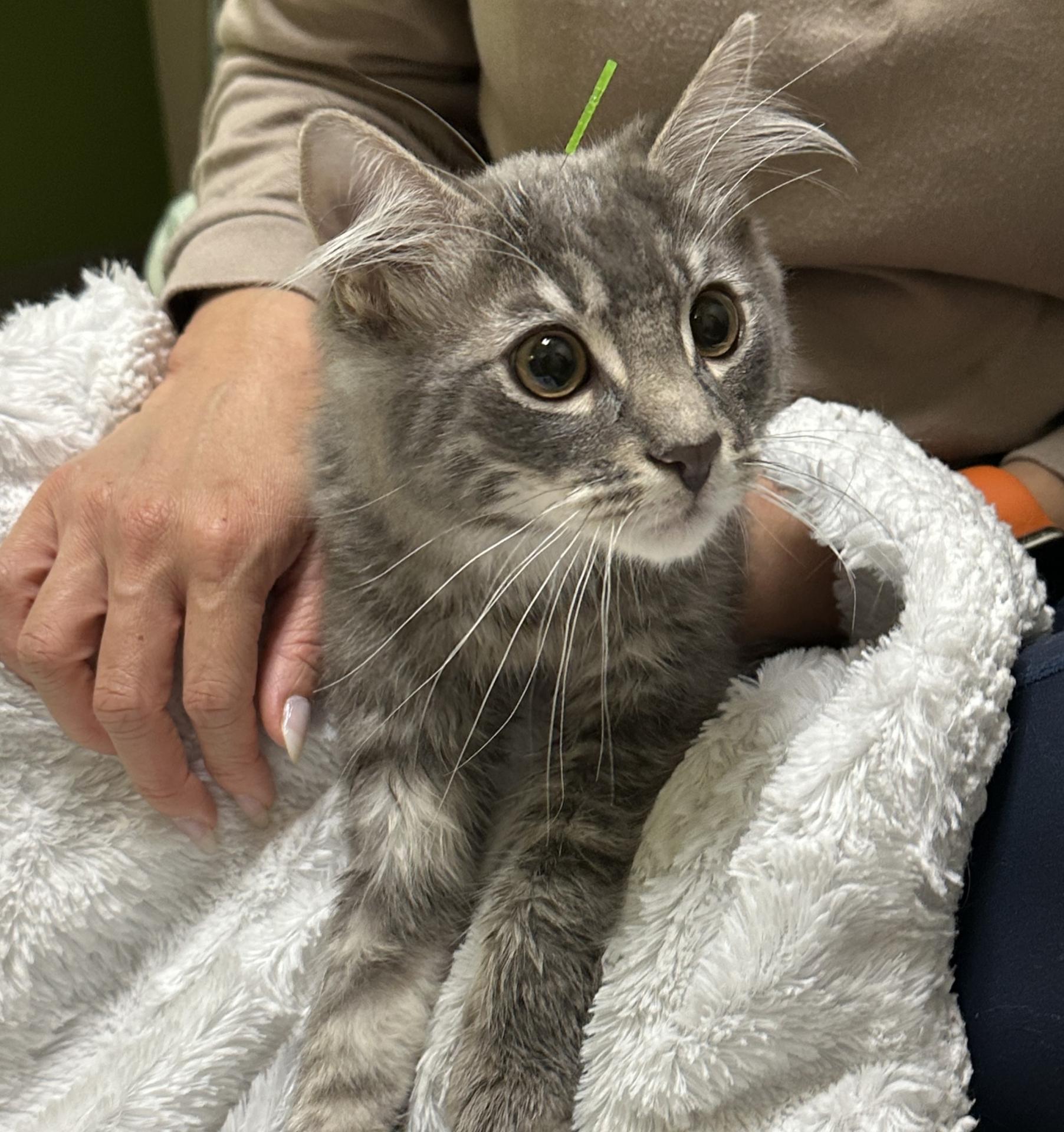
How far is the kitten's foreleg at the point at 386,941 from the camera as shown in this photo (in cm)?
90

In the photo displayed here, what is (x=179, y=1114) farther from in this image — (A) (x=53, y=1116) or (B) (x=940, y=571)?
(B) (x=940, y=571)

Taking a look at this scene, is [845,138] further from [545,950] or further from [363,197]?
[545,950]

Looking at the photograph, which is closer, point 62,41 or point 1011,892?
point 1011,892

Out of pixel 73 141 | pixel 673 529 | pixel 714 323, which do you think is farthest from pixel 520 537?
pixel 73 141

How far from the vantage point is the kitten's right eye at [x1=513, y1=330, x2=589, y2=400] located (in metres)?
0.82

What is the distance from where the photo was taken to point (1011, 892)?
2.85 feet

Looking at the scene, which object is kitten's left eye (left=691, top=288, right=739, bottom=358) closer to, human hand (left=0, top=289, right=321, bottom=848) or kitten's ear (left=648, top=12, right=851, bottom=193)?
kitten's ear (left=648, top=12, right=851, bottom=193)

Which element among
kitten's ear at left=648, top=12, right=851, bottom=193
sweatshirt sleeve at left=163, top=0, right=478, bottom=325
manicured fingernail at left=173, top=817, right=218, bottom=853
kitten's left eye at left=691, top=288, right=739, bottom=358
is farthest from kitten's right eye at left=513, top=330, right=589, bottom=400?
manicured fingernail at left=173, top=817, right=218, bottom=853

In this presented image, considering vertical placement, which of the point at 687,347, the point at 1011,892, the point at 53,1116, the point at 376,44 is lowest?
the point at 1011,892

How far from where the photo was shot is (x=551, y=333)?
82 centimetres

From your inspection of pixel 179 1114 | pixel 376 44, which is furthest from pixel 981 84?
pixel 179 1114

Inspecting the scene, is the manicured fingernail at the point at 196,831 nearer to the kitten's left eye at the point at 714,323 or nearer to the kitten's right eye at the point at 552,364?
the kitten's right eye at the point at 552,364

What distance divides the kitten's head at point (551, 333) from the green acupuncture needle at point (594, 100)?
0.06 meters

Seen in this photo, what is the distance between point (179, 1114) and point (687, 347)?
0.79m
